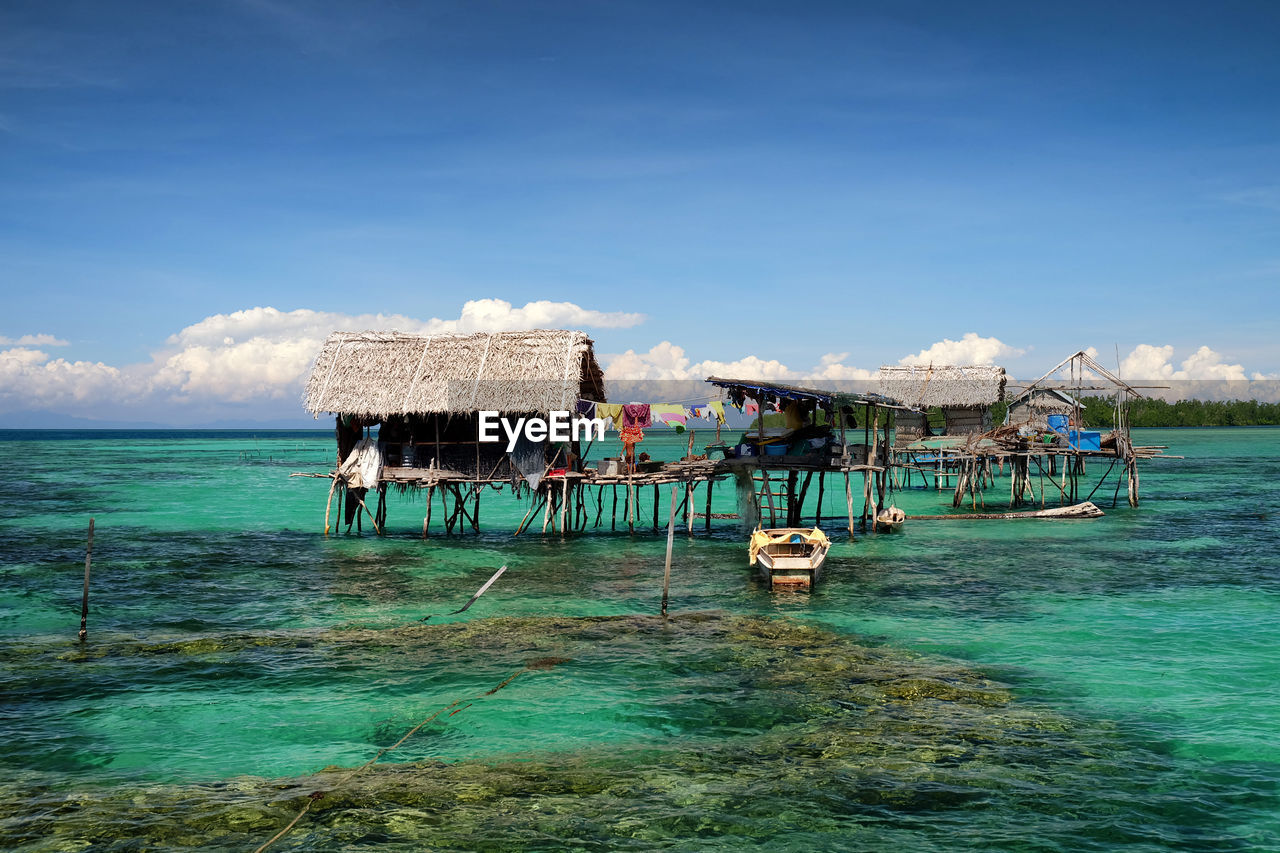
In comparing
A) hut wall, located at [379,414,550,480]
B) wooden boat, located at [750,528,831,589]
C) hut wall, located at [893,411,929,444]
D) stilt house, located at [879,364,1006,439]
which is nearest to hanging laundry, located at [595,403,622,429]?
hut wall, located at [379,414,550,480]

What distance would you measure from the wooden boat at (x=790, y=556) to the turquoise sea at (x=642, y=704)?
588 millimetres

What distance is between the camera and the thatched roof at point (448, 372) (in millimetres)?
22922

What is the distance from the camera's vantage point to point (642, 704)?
1138cm

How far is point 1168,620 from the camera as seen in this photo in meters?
15.9

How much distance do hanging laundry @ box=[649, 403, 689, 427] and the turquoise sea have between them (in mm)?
3464

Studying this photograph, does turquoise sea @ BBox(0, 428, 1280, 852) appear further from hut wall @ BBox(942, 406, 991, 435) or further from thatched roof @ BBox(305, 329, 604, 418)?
hut wall @ BBox(942, 406, 991, 435)

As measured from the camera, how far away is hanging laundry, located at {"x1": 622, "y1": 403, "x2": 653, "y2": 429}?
22.7 metres

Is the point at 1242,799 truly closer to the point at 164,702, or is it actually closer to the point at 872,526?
the point at 164,702

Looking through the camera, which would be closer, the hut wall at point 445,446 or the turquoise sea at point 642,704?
the turquoise sea at point 642,704

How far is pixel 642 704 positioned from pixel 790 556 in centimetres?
764

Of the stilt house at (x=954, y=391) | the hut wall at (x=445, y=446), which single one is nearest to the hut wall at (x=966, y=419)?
the stilt house at (x=954, y=391)

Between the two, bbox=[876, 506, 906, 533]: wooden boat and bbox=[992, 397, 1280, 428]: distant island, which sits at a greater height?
bbox=[992, 397, 1280, 428]: distant island

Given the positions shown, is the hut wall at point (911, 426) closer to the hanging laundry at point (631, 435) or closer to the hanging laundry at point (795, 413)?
the hanging laundry at point (795, 413)

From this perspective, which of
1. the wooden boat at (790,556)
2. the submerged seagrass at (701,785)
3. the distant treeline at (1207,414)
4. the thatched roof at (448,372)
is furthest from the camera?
the distant treeline at (1207,414)
